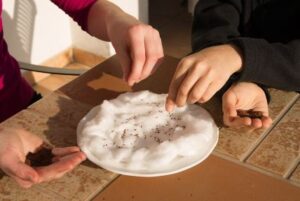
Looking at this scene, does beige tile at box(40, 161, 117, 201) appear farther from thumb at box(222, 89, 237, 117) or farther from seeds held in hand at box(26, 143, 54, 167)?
thumb at box(222, 89, 237, 117)

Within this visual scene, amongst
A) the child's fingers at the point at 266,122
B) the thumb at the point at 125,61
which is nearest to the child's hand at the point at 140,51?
the thumb at the point at 125,61

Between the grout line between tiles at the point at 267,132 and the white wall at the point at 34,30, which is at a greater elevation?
the grout line between tiles at the point at 267,132

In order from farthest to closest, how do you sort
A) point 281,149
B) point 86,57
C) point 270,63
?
1. point 86,57
2. point 270,63
3. point 281,149

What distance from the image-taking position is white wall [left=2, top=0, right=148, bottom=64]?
5.93ft

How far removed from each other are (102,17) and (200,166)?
16.7 inches

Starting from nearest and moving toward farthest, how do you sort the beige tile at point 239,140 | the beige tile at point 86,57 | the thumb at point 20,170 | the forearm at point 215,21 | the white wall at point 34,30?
the thumb at point 20,170 < the beige tile at point 239,140 < the forearm at point 215,21 < the white wall at point 34,30 < the beige tile at point 86,57

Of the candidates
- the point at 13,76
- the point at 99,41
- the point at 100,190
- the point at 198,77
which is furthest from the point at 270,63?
the point at 99,41

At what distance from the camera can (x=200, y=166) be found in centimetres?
61

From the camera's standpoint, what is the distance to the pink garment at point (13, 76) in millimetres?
928

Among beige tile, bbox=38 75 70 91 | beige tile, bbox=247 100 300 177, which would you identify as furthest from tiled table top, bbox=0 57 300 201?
beige tile, bbox=38 75 70 91

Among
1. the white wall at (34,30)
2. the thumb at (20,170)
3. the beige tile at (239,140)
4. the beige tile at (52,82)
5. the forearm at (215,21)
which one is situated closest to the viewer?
the thumb at (20,170)

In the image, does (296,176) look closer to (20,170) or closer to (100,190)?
(100,190)

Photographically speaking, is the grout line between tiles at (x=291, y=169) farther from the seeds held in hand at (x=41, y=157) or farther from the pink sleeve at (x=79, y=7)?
the pink sleeve at (x=79, y=7)

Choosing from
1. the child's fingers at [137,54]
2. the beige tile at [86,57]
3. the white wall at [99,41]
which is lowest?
the beige tile at [86,57]
